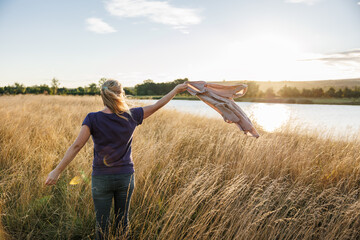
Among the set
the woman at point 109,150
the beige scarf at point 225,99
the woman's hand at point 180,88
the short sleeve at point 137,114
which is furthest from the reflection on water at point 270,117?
the woman at point 109,150

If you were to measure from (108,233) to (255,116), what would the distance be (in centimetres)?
625

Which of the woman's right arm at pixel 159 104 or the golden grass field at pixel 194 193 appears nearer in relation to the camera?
the woman's right arm at pixel 159 104

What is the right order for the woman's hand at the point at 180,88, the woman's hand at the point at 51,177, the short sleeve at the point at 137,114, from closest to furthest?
the woman's hand at the point at 51,177 < the short sleeve at the point at 137,114 < the woman's hand at the point at 180,88

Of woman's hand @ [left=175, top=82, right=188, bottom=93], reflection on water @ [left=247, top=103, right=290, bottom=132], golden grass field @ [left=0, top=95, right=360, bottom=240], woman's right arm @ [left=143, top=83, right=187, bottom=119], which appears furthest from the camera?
reflection on water @ [left=247, top=103, right=290, bottom=132]

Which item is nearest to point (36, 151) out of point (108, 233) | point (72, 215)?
point (72, 215)

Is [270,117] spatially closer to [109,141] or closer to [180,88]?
[180,88]

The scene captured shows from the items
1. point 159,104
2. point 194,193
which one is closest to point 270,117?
point 194,193

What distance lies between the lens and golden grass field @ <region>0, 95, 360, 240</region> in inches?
97.0

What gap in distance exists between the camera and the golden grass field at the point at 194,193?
97.0 inches

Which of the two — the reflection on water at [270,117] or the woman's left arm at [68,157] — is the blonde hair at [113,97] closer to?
the woman's left arm at [68,157]

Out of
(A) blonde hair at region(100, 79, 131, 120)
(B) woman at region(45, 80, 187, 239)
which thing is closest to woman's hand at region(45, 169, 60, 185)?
(B) woman at region(45, 80, 187, 239)

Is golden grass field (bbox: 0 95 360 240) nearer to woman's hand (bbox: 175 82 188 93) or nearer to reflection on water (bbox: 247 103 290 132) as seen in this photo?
woman's hand (bbox: 175 82 188 93)

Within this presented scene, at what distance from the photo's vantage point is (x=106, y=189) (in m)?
1.96

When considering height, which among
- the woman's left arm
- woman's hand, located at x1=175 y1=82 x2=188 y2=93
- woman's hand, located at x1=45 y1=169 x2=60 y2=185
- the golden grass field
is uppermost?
woman's hand, located at x1=175 y1=82 x2=188 y2=93
